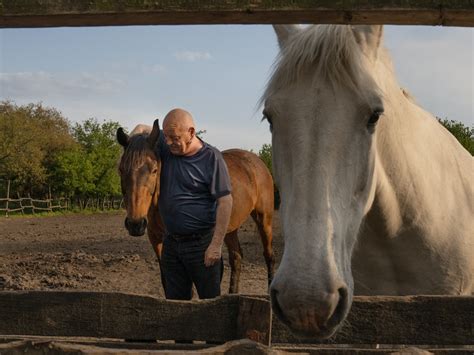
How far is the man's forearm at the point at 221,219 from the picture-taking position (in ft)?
12.0

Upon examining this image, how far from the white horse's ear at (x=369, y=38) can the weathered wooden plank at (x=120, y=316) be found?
122 cm

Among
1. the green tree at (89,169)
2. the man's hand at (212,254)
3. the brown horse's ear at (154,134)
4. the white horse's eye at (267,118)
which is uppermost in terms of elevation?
the green tree at (89,169)

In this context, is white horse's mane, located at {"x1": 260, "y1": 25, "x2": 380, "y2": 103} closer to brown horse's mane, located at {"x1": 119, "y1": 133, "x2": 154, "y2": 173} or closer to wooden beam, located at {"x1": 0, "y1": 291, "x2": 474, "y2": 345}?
wooden beam, located at {"x1": 0, "y1": 291, "x2": 474, "y2": 345}

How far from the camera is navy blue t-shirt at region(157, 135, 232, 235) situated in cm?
383

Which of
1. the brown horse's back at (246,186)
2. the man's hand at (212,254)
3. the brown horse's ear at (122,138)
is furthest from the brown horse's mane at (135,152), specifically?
the brown horse's back at (246,186)

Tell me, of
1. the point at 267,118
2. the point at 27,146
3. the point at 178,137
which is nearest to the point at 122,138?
the point at 178,137

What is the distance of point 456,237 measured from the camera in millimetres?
3008

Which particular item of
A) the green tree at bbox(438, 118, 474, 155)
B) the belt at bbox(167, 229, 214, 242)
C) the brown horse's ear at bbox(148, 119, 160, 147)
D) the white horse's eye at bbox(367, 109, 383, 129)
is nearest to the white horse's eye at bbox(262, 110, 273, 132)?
the white horse's eye at bbox(367, 109, 383, 129)

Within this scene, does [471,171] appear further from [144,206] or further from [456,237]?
[144,206]

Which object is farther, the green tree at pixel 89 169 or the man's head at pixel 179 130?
the green tree at pixel 89 169

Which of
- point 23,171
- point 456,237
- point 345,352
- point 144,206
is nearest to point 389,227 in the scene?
point 456,237

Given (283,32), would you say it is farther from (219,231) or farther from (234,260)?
(234,260)

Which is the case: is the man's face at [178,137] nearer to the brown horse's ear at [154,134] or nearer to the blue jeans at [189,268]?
the blue jeans at [189,268]

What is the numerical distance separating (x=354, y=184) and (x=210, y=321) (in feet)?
2.88
